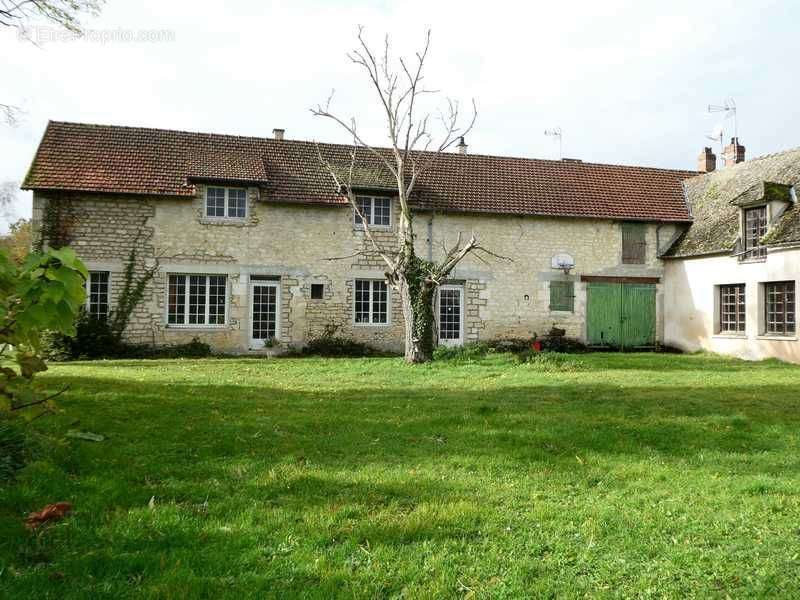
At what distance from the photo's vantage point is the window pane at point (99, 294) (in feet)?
58.0

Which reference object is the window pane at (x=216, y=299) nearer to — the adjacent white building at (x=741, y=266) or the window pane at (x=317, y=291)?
the window pane at (x=317, y=291)

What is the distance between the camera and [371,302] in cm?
1973

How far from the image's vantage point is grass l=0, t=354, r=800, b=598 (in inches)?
131

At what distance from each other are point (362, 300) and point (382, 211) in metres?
2.86

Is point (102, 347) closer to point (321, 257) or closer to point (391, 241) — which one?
point (321, 257)

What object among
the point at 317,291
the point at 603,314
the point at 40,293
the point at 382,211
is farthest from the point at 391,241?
the point at 40,293

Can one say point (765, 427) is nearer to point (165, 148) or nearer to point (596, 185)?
point (596, 185)

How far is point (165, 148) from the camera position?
19.2 metres

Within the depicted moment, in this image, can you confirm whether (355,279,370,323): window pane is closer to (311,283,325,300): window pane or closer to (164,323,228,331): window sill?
(311,283,325,300): window pane

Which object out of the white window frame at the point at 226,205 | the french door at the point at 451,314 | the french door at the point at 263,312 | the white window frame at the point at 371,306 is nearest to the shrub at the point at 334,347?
the white window frame at the point at 371,306

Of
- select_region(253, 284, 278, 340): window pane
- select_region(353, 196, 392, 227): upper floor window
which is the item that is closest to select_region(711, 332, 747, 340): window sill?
select_region(353, 196, 392, 227): upper floor window

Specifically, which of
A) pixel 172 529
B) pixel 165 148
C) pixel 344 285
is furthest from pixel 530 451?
pixel 165 148

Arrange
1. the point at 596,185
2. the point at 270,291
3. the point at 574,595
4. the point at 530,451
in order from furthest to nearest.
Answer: the point at 596,185
the point at 270,291
the point at 530,451
the point at 574,595

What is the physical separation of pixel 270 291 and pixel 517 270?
25.6ft
